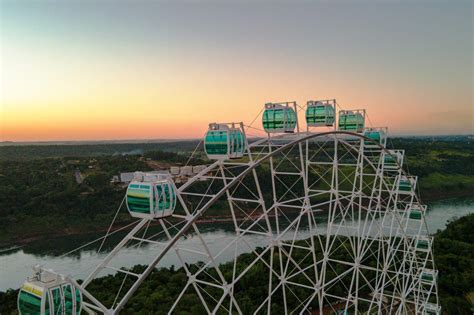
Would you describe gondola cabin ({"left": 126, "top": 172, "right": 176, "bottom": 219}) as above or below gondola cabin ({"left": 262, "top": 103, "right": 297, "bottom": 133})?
below

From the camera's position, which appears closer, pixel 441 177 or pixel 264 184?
pixel 264 184

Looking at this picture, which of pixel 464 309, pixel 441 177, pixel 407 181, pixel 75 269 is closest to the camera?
pixel 407 181

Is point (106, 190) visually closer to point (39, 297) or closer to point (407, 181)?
point (407, 181)

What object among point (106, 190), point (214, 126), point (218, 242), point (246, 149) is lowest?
point (218, 242)

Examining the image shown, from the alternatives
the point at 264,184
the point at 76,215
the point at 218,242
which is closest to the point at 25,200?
the point at 76,215

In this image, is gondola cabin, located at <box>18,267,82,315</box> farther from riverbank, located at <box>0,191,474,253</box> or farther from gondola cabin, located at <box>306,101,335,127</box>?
riverbank, located at <box>0,191,474,253</box>

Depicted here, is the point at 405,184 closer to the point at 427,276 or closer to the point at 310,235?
the point at 427,276

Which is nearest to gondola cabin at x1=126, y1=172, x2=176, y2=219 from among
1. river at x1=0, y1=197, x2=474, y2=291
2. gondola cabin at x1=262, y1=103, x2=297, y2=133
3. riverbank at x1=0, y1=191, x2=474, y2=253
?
gondola cabin at x1=262, y1=103, x2=297, y2=133

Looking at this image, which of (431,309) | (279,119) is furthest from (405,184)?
(279,119)
